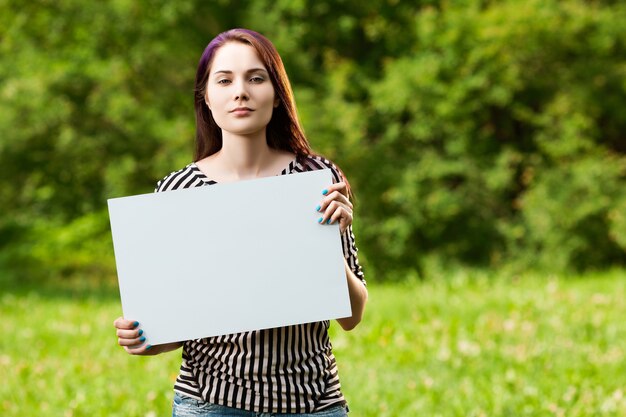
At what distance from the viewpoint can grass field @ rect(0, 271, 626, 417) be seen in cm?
452

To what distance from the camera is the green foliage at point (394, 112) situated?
41.2 feet

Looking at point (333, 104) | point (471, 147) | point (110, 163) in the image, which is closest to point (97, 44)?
point (110, 163)

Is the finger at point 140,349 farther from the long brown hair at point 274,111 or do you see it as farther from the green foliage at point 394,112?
the green foliage at point 394,112

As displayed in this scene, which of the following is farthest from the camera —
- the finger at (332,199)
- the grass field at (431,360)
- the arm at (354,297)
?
the grass field at (431,360)

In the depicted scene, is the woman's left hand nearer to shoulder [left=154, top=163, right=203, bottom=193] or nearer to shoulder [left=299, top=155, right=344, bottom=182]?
shoulder [left=299, top=155, right=344, bottom=182]

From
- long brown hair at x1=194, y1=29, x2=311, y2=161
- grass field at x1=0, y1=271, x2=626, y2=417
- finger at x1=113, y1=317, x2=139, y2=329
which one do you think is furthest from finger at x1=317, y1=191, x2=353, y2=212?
grass field at x1=0, y1=271, x2=626, y2=417

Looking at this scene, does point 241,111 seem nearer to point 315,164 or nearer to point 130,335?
point 315,164

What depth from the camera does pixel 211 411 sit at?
198 centimetres

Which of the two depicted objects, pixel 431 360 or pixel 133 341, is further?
pixel 431 360

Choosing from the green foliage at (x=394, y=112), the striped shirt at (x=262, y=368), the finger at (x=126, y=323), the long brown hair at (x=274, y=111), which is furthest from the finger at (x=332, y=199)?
the green foliage at (x=394, y=112)

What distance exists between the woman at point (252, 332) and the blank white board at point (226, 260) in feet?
0.18

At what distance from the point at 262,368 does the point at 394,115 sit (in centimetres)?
1204

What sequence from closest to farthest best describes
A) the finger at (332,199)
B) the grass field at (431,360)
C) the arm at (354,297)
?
the finger at (332,199), the arm at (354,297), the grass field at (431,360)

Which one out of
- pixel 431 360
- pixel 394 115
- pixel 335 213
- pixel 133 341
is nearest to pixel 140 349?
pixel 133 341
